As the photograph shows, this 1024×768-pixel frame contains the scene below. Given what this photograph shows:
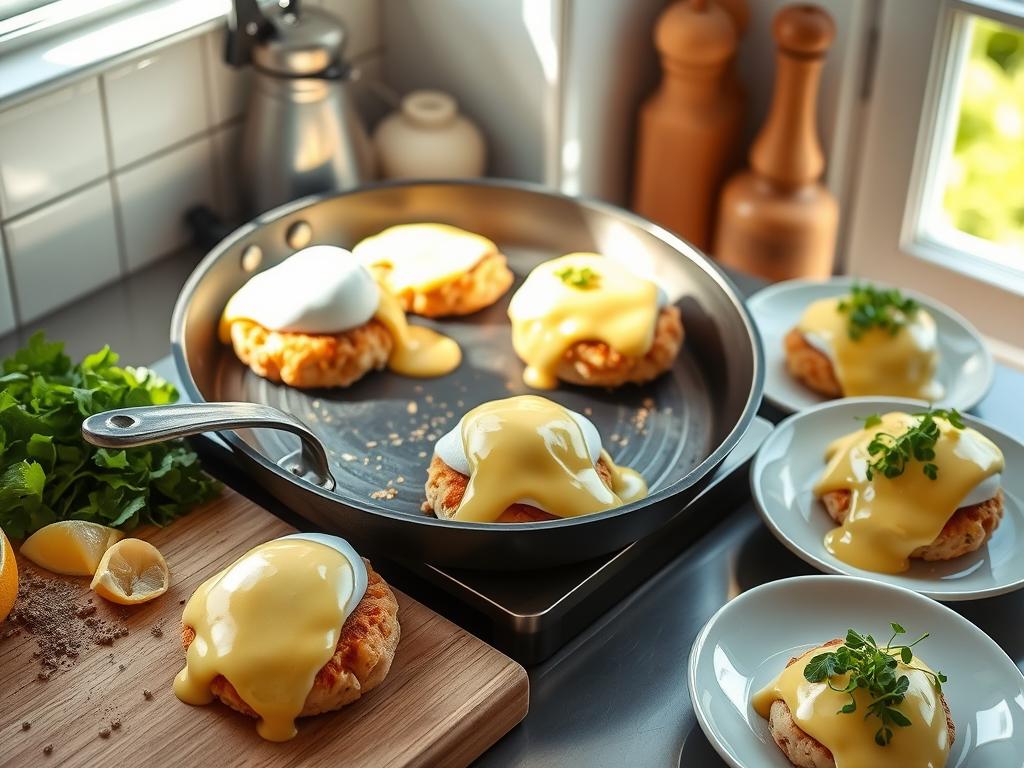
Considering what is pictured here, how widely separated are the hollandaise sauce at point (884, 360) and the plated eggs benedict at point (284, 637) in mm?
634

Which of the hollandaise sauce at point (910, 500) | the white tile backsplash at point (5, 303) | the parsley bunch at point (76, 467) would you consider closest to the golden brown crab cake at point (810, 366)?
the hollandaise sauce at point (910, 500)

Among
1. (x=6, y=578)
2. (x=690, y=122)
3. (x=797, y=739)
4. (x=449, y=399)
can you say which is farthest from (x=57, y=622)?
(x=690, y=122)

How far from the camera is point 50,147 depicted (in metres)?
1.48

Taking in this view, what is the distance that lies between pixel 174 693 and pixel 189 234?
0.86m

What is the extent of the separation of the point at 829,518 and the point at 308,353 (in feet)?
1.87

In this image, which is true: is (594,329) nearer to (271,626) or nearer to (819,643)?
(819,643)

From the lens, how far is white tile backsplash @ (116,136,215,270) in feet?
5.31

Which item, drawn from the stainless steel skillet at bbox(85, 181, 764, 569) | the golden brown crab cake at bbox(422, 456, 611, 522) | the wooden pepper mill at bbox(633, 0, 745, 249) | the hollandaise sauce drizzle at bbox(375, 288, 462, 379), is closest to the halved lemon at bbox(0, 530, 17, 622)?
the stainless steel skillet at bbox(85, 181, 764, 569)

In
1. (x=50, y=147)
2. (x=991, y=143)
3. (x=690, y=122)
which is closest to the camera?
(x=50, y=147)

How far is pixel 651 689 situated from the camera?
111cm

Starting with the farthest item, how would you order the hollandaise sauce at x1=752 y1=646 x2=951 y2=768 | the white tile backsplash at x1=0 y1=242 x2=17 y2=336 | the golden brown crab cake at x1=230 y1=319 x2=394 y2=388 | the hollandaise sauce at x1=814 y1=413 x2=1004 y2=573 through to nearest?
the white tile backsplash at x1=0 y1=242 x2=17 y2=336
the golden brown crab cake at x1=230 y1=319 x2=394 y2=388
the hollandaise sauce at x1=814 y1=413 x2=1004 y2=573
the hollandaise sauce at x1=752 y1=646 x2=951 y2=768

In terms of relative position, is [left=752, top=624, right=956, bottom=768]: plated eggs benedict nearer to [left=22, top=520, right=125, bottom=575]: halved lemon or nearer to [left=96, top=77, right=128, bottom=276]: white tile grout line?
[left=22, top=520, right=125, bottom=575]: halved lemon

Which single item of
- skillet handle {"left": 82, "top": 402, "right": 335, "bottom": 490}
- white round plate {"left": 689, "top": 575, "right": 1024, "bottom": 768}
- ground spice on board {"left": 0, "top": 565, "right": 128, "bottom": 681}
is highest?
skillet handle {"left": 82, "top": 402, "right": 335, "bottom": 490}

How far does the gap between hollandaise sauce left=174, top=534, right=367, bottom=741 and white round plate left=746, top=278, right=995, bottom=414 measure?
2.03 ft
